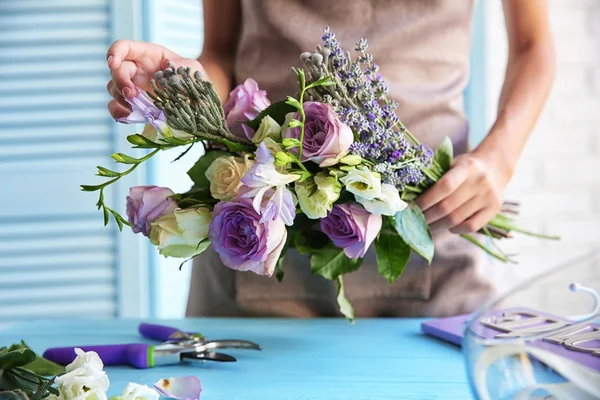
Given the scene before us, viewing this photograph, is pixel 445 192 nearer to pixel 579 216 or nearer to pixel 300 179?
pixel 300 179

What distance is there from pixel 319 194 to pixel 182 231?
12cm

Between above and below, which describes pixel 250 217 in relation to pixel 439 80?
below

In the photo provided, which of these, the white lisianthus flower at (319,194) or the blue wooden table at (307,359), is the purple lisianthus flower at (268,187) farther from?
the blue wooden table at (307,359)

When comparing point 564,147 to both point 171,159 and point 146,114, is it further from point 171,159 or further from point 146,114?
point 146,114

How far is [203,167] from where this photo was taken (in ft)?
2.12

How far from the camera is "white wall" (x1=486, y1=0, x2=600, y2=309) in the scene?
6.17ft

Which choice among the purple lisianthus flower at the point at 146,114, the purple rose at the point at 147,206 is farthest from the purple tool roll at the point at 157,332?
the purple lisianthus flower at the point at 146,114

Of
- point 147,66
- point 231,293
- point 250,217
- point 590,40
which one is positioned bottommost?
point 231,293

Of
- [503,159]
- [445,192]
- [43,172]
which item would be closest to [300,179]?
[445,192]

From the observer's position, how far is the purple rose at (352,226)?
2.00 feet

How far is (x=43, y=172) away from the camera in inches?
83.7

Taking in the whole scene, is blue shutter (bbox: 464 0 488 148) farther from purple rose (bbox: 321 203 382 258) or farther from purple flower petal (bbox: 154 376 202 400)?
purple flower petal (bbox: 154 376 202 400)

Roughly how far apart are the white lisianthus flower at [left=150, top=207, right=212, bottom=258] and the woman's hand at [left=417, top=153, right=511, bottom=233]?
0.74 ft

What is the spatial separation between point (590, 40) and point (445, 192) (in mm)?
1398
